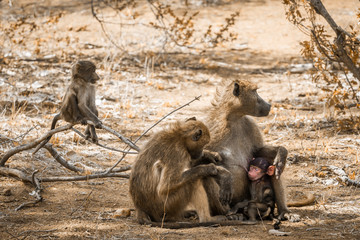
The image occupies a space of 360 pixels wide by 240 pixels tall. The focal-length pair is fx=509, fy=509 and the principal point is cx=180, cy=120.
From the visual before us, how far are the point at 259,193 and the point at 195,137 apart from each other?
1.00 metres

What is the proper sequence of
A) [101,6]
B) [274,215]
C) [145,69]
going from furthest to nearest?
[101,6] < [145,69] < [274,215]

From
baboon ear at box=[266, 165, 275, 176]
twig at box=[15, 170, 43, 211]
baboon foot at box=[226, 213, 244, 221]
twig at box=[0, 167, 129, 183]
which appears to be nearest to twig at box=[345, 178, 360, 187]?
baboon ear at box=[266, 165, 275, 176]

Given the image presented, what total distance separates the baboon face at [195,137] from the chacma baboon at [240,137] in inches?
14.0

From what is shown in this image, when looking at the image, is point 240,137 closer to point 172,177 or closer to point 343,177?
point 172,177

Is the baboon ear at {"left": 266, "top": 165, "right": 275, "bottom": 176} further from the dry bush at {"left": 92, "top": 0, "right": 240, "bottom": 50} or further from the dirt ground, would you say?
the dry bush at {"left": 92, "top": 0, "right": 240, "bottom": 50}

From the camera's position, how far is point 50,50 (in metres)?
12.7

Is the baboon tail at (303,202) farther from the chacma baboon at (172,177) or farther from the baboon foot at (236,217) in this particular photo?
the chacma baboon at (172,177)

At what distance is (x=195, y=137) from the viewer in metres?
4.76

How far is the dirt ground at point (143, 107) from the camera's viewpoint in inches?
189

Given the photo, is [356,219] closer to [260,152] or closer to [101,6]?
[260,152]

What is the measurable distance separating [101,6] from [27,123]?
8109 millimetres

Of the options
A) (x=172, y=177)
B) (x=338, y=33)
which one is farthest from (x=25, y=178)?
(x=338, y=33)

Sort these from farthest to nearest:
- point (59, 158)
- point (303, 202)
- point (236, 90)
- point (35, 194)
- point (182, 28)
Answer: point (182, 28)
point (59, 158)
point (35, 194)
point (303, 202)
point (236, 90)

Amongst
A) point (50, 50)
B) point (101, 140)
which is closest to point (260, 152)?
point (101, 140)
